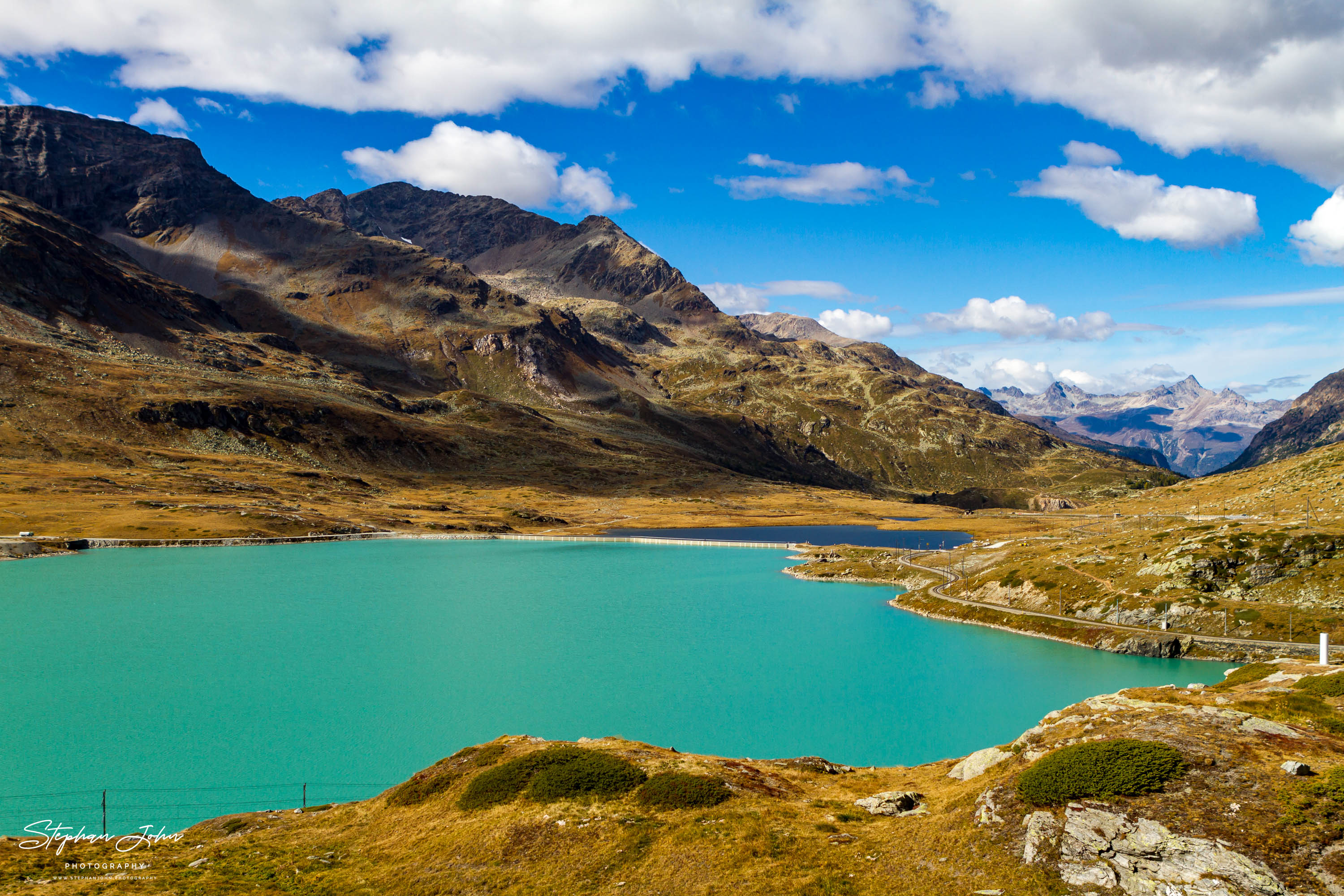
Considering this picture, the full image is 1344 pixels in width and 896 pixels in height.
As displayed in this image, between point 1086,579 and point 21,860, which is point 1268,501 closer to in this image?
point 1086,579

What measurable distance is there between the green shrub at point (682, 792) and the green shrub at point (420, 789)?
10.0m

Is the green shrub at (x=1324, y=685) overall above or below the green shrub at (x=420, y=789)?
above

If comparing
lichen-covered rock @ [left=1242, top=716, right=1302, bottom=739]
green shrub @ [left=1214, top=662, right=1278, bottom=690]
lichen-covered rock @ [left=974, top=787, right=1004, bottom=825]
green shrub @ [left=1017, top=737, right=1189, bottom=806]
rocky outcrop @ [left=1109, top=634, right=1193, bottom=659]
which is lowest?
rocky outcrop @ [left=1109, top=634, right=1193, bottom=659]

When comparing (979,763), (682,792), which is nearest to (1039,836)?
(979,763)

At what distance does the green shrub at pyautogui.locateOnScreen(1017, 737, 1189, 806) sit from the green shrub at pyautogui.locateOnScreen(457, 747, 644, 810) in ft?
51.9

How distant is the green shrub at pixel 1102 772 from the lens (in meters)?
24.9

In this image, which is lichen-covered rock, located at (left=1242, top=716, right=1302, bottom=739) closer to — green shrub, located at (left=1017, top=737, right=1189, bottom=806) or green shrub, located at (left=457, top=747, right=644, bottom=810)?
green shrub, located at (left=1017, top=737, right=1189, bottom=806)

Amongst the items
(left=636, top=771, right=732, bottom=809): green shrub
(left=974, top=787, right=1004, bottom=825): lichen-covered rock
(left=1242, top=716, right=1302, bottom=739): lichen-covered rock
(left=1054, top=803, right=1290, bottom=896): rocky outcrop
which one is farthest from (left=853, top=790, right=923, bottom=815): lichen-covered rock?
(left=1242, top=716, right=1302, bottom=739): lichen-covered rock

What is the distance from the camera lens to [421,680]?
7400cm

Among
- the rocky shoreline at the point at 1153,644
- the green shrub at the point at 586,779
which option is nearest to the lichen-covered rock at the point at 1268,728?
the green shrub at the point at 586,779

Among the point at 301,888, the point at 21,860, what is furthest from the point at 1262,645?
the point at 21,860

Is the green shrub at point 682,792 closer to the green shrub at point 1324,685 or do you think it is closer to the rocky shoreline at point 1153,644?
the green shrub at point 1324,685

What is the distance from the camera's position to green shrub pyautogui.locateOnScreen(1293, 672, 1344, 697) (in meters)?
41.4

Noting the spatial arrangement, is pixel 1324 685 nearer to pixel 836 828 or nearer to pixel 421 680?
pixel 836 828
